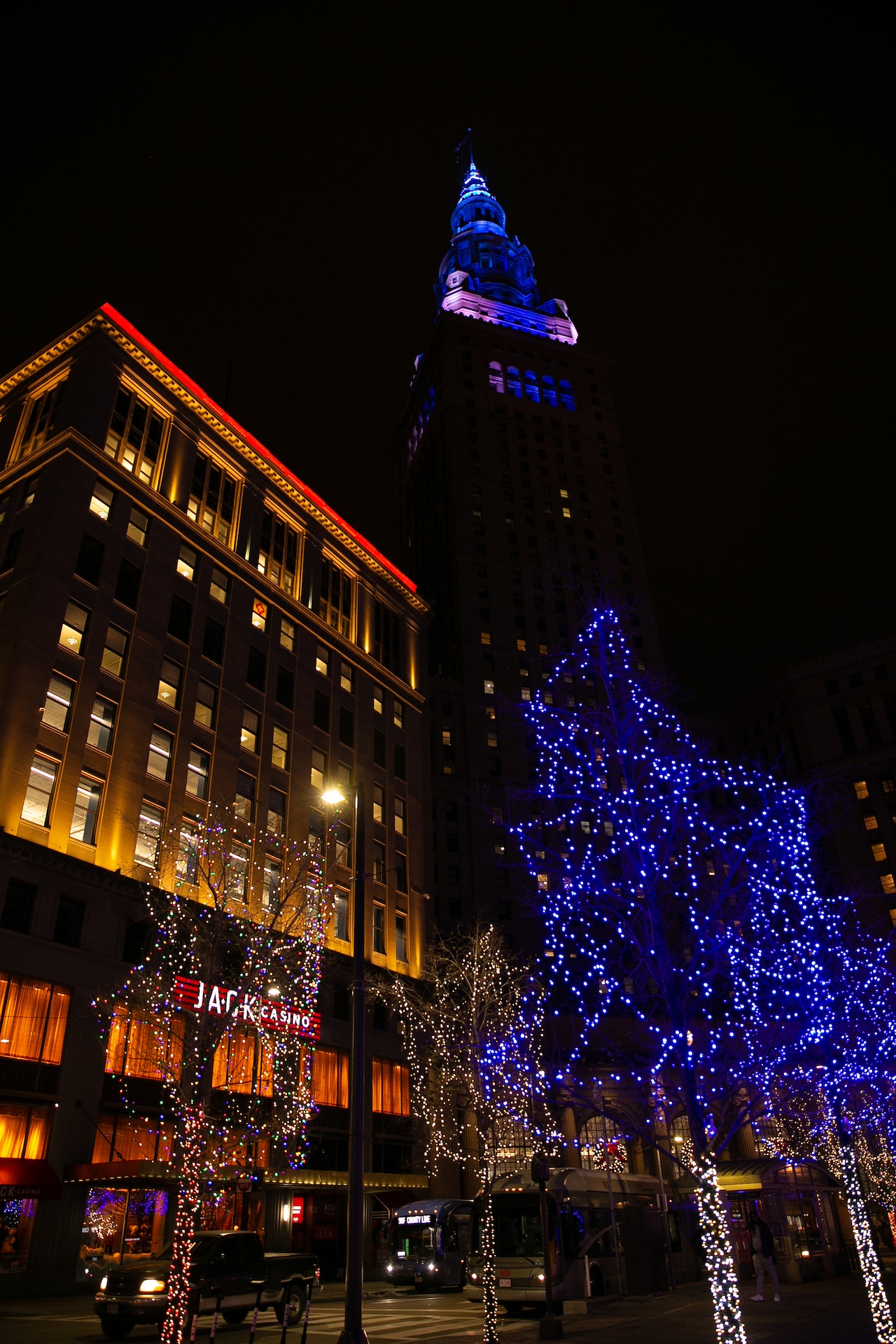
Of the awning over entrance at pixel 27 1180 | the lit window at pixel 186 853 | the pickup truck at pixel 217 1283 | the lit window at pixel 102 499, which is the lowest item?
A: the pickup truck at pixel 217 1283

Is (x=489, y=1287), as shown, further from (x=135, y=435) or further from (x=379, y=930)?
(x=135, y=435)

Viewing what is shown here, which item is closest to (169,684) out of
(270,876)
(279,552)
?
(270,876)

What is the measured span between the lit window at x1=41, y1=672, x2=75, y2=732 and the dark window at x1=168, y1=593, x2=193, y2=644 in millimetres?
6928

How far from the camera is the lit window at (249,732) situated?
42969mm

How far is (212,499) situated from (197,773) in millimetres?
16500

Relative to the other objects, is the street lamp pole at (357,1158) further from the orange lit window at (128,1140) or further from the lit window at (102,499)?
the lit window at (102,499)

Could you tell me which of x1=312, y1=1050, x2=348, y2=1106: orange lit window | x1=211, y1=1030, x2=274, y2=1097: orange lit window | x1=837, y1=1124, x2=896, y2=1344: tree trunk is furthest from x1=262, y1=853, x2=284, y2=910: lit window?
x1=837, y1=1124, x2=896, y2=1344: tree trunk

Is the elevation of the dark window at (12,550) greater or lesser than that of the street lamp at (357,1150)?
greater

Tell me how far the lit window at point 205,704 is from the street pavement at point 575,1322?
73.3 feet

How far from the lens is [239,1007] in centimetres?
1831

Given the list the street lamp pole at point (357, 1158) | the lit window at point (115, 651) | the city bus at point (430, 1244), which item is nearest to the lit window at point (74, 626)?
the lit window at point (115, 651)

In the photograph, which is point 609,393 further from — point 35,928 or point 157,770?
point 35,928

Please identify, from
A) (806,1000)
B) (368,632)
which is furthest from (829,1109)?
(368,632)

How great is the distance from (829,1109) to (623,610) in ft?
43.1
